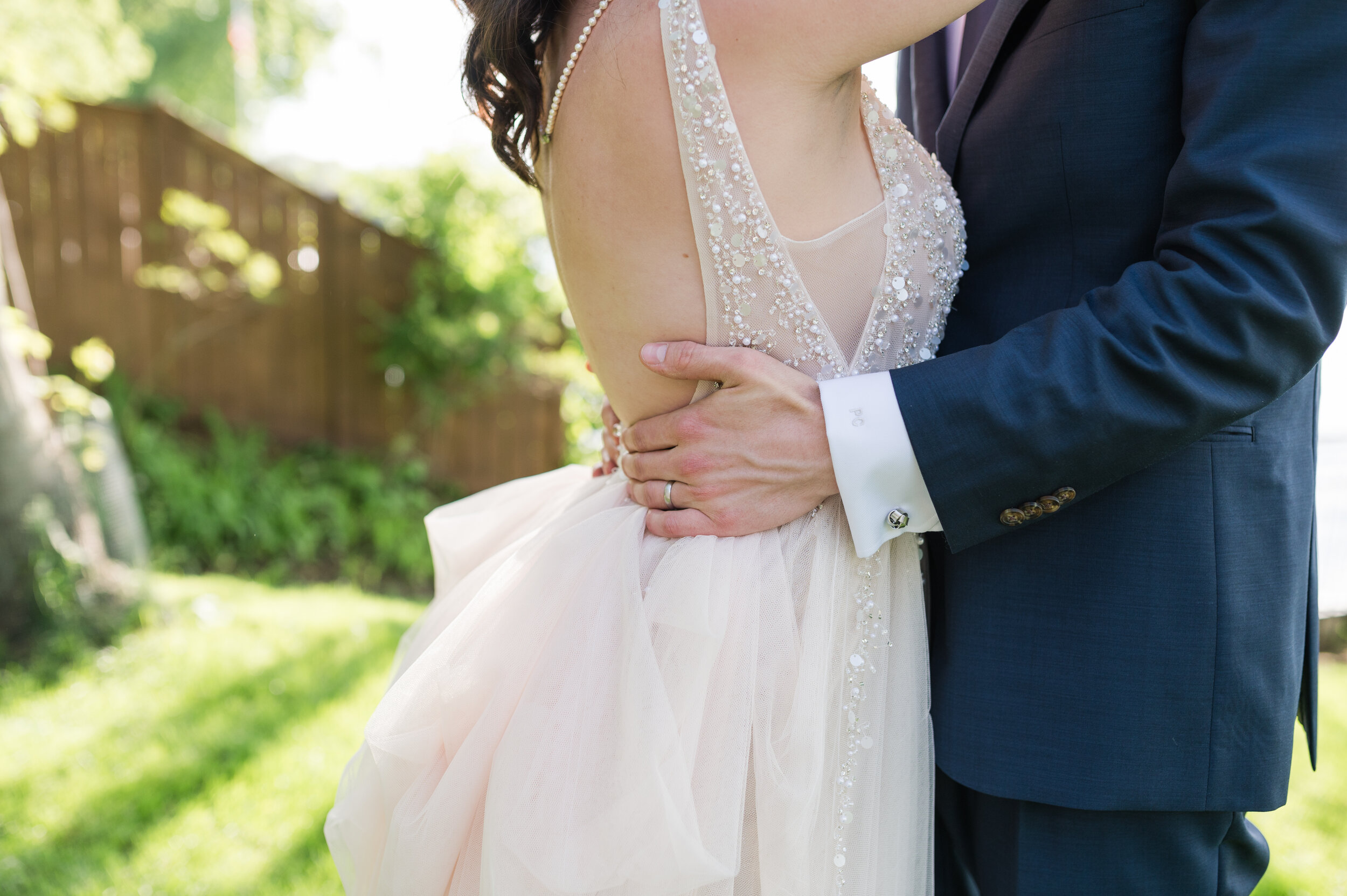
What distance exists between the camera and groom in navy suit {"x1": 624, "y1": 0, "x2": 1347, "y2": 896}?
95cm

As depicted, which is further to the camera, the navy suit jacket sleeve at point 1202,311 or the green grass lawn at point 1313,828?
the green grass lawn at point 1313,828

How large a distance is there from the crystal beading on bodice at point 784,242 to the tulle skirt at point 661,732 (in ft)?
0.78

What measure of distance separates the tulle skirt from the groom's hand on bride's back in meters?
0.04

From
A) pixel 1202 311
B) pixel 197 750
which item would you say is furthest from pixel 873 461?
pixel 197 750

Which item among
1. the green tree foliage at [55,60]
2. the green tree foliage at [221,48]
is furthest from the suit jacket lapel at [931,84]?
the green tree foliage at [221,48]

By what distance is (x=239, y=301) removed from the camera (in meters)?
6.71

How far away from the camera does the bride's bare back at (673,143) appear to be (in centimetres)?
102

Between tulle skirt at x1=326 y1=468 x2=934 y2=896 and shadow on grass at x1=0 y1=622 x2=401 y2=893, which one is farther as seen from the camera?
shadow on grass at x1=0 y1=622 x2=401 y2=893

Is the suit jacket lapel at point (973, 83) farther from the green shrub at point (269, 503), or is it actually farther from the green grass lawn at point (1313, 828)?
the green shrub at point (269, 503)

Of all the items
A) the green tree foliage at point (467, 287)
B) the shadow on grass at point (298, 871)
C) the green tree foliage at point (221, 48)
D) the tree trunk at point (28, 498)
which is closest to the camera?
the shadow on grass at point (298, 871)

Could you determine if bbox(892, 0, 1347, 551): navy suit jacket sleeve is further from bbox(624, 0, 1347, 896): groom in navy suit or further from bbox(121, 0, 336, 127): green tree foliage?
bbox(121, 0, 336, 127): green tree foliage

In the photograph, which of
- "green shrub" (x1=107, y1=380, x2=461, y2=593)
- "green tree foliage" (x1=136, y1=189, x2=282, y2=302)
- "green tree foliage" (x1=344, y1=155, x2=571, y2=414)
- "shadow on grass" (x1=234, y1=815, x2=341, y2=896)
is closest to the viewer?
"shadow on grass" (x1=234, y1=815, x2=341, y2=896)

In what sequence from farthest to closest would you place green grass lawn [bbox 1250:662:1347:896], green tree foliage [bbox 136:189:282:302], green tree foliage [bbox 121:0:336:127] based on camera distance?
green tree foliage [bbox 121:0:336:127] → green tree foliage [bbox 136:189:282:302] → green grass lawn [bbox 1250:662:1347:896]

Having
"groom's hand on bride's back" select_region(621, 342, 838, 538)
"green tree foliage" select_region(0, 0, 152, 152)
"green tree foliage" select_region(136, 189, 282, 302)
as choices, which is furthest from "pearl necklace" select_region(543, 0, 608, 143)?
"green tree foliage" select_region(136, 189, 282, 302)
